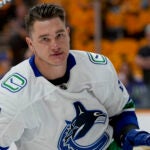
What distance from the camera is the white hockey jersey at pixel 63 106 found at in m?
2.05

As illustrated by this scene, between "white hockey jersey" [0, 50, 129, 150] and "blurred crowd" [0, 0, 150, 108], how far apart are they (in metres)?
1.88

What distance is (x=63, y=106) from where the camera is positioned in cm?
214

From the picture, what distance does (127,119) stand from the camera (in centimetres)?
228

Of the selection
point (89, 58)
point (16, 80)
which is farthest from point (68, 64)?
point (16, 80)

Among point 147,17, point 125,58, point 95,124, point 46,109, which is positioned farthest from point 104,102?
point 147,17

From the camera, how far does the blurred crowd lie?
4.36m

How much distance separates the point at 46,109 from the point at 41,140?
14cm

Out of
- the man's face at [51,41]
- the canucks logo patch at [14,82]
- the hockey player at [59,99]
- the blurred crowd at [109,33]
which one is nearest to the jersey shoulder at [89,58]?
the hockey player at [59,99]

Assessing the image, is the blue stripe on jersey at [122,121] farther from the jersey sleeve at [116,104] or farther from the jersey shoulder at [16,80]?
the jersey shoulder at [16,80]

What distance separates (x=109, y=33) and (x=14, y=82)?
2.68m

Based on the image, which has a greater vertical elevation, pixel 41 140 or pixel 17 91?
pixel 17 91

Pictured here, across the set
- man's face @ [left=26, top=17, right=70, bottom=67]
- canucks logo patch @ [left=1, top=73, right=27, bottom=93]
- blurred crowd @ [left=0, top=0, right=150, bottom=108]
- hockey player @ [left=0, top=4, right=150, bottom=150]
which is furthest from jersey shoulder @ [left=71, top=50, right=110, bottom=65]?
blurred crowd @ [left=0, top=0, right=150, bottom=108]

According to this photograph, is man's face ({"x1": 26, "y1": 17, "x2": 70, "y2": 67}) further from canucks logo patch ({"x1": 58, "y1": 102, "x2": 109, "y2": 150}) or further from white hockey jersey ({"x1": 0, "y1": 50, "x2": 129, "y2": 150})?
canucks logo patch ({"x1": 58, "y1": 102, "x2": 109, "y2": 150})

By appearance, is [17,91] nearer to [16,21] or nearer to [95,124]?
[95,124]
